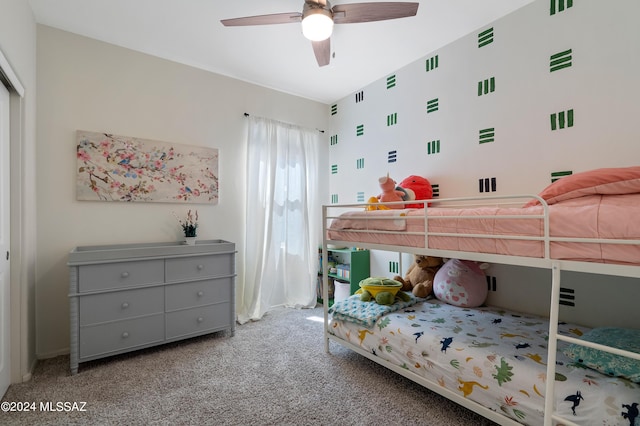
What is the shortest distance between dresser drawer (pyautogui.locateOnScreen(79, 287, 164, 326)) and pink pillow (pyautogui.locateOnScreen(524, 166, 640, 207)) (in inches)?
109

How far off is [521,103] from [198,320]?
3124 mm

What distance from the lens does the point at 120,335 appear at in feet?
7.50

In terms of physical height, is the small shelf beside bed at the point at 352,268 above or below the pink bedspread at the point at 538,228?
below

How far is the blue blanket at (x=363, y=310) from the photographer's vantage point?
2.15 m

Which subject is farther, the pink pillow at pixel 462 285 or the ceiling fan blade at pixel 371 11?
the pink pillow at pixel 462 285

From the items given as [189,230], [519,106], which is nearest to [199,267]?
[189,230]

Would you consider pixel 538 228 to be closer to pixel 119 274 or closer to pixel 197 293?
pixel 197 293

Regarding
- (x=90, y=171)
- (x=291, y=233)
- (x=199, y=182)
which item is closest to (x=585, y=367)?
(x=291, y=233)

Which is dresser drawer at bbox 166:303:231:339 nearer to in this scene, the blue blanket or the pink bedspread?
the blue blanket

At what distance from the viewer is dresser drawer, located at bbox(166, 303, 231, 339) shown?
2516 millimetres

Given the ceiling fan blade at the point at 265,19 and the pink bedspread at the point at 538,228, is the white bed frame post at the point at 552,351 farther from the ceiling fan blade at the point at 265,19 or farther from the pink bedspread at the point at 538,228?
the ceiling fan blade at the point at 265,19

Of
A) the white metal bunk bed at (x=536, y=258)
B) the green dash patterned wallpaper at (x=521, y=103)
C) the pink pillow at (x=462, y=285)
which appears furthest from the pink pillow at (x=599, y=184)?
the pink pillow at (x=462, y=285)

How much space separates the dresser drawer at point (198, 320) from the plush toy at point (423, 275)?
5.33ft

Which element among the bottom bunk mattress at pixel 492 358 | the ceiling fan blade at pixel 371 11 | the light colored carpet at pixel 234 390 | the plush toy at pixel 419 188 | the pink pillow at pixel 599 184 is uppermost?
the ceiling fan blade at pixel 371 11
